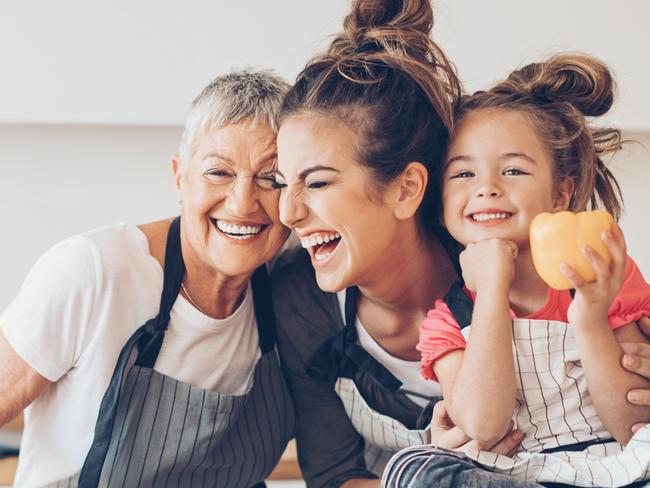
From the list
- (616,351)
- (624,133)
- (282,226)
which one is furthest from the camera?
(624,133)

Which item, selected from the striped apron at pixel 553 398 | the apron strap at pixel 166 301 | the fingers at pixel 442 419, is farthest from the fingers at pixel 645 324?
the apron strap at pixel 166 301

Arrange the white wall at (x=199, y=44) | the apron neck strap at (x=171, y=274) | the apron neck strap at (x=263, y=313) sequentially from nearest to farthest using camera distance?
the apron neck strap at (x=171, y=274) → the apron neck strap at (x=263, y=313) → the white wall at (x=199, y=44)

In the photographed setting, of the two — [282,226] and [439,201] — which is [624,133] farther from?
[282,226]

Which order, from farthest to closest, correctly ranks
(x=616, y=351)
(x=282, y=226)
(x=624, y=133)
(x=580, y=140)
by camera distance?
(x=624, y=133) < (x=282, y=226) < (x=580, y=140) < (x=616, y=351)

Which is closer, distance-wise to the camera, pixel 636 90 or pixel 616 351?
pixel 616 351

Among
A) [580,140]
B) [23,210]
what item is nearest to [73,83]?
[23,210]

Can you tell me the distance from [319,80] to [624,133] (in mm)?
1097

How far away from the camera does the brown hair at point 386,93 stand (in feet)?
4.43

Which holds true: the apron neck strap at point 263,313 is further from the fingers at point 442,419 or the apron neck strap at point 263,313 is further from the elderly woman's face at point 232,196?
the fingers at point 442,419

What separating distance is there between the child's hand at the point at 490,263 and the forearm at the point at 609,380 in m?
0.12

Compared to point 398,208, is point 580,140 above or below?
above

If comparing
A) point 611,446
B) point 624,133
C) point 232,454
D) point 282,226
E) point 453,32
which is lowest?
point 232,454

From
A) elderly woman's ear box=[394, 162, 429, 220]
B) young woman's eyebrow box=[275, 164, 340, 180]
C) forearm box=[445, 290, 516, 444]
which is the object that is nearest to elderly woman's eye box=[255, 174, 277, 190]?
young woman's eyebrow box=[275, 164, 340, 180]

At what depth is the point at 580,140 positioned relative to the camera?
1349mm
